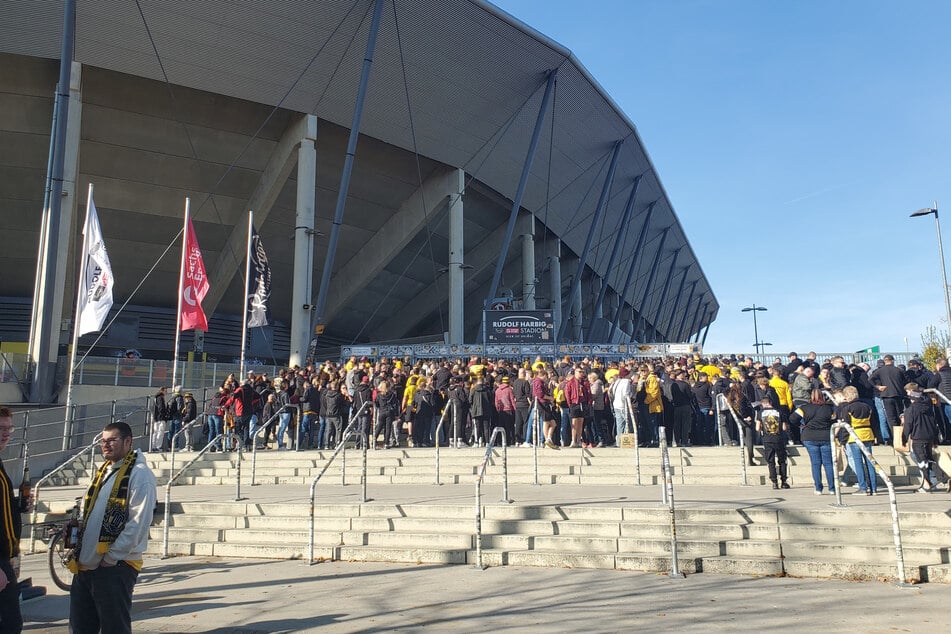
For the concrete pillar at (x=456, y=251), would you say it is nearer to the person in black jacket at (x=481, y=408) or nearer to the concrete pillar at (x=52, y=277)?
the concrete pillar at (x=52, y=277)

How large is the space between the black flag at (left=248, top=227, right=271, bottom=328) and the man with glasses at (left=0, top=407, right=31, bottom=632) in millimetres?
16013

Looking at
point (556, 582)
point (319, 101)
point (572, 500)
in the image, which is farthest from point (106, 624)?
point (319, 101)

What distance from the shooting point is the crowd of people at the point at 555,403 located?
11.8 meters

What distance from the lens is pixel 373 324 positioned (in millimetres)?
46250

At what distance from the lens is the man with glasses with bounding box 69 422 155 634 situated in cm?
399

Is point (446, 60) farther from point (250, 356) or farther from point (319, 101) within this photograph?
point (250, 356)

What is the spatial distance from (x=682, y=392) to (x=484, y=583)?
26.3ft

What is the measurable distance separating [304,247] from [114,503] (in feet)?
80.3

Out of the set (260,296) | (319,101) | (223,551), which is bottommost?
(223,551)

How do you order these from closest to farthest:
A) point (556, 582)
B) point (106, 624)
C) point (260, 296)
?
point (106, 624) < point (556, 582) < point (260, 296)

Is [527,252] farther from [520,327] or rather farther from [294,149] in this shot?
[520,327]

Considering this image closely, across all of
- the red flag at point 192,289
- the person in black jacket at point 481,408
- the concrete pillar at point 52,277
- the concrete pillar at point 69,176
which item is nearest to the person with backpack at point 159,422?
the red flag at point 192,289

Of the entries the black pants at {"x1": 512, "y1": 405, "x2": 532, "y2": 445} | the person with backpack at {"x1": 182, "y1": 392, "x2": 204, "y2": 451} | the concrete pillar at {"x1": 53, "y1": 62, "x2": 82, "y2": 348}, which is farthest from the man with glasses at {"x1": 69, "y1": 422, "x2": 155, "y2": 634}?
the concrete pillar at {"x1": 53, "y1": 62, "x2": 82, "y2": 348}

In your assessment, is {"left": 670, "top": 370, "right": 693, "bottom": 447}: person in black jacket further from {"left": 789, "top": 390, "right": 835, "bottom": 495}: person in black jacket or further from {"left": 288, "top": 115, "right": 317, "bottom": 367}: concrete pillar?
{"left": 288, "top": 115, "right": 317, "bottom": 367}: concrete pillar
